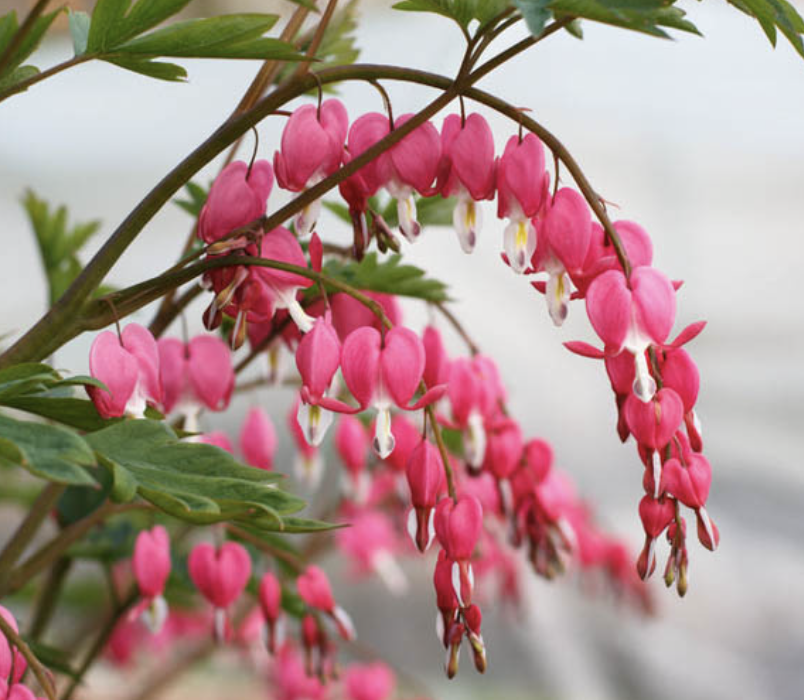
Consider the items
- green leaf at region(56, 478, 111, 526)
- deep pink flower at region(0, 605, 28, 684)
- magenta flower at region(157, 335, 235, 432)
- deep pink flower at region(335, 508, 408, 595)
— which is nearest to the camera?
deep pink flower at region(0, 605, 28, 684)

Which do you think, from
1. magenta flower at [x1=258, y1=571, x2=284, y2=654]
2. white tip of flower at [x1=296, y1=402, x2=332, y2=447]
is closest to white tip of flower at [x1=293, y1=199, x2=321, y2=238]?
white tip of flower at [x1=296, y1=402, x2=332, y2=447]

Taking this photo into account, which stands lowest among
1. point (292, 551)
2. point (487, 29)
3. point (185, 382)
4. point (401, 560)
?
point (401, 560)

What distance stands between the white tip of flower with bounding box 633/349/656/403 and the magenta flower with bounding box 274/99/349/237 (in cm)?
21

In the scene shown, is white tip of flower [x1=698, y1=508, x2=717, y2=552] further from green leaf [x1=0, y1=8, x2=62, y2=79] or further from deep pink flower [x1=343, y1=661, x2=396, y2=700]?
deep pink flower [x1=343, y1=661, x2=396, y2=700]

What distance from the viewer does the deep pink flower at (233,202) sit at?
68 centimetres

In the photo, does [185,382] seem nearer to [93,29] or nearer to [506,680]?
[93,29]

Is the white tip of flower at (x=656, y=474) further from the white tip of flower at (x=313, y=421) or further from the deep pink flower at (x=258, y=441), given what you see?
the deep pink flower at (x=258, y=441)

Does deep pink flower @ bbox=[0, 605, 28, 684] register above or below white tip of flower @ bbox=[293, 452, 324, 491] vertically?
above

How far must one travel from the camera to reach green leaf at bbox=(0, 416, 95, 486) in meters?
0.51

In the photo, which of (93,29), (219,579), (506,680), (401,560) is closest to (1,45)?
(93,29)

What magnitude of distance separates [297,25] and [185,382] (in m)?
0.30

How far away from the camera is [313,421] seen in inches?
26.7

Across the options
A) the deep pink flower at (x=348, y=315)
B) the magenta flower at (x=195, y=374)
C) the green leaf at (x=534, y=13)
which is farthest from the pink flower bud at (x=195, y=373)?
the green leaf at (x=534, y=13)

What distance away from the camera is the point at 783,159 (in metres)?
3.03
